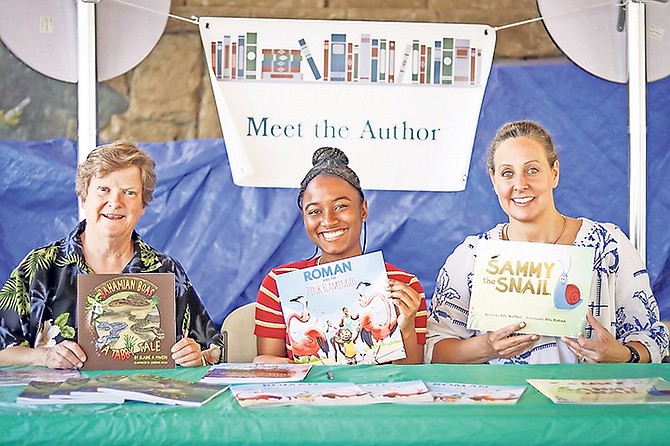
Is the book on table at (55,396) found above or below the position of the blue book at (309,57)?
below

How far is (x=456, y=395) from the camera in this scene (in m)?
2.23

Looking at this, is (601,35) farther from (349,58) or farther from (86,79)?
(86,79)

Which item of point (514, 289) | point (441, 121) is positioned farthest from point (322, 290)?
point (441, 121)

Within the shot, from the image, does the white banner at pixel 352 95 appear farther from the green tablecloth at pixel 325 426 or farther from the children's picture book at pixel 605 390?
the green tablecloth at pixel 325 426

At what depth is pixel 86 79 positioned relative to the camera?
3488mm

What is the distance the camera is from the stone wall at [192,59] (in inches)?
140

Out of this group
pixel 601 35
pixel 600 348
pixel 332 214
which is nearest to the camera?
pixel 600 348

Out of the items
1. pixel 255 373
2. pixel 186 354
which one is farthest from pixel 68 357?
pixel 255 373

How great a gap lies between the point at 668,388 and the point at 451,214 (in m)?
1.49

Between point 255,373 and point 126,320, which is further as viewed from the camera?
point 126,320

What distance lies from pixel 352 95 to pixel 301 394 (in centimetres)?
173

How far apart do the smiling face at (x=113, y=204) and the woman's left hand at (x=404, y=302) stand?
3.21 feet

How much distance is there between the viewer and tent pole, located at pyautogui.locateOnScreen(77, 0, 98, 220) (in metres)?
3.47

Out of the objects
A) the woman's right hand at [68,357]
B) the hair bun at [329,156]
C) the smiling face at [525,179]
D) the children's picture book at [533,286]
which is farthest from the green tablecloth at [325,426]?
the hair bun at [329,156]
